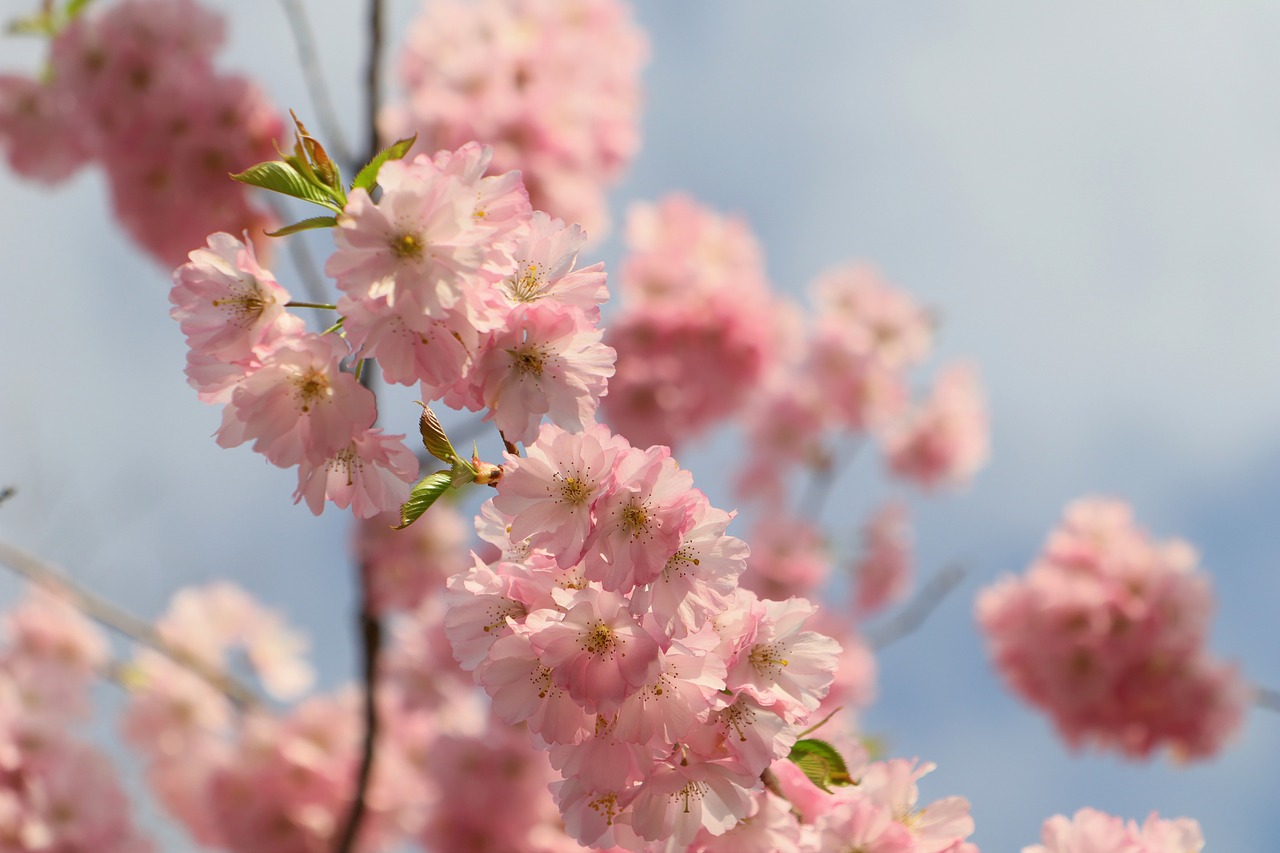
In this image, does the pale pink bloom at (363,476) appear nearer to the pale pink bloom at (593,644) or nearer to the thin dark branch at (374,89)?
the pale pink bloom at (593,644)

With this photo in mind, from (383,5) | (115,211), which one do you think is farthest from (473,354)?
(115,211)

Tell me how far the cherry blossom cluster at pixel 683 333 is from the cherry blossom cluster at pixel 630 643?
322 cm

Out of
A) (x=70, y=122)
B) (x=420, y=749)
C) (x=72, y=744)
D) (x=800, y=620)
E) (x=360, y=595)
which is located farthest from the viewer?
(x=420, y=749)

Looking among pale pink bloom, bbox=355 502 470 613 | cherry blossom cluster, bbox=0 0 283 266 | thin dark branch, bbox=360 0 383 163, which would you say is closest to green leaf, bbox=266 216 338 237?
thin dark branch, bbox=360 0 383 163

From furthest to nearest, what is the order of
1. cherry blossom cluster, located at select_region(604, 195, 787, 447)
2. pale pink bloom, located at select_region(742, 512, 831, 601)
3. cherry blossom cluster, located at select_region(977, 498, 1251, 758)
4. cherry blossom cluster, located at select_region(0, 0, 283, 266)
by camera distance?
pale pink bloom, located at select_region(742, 512, 831, 601) < cherry blossom cluster, located at select_region(604, 195, 787, 447) < cherry blossom cluster, located at select_region(977, 498, 1251, 758) < cherry blossom cluster, located at select_region(0, 0, 283, 266)

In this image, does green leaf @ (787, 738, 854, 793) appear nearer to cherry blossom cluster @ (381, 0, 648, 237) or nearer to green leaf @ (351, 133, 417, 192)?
green leaf @ (351, 133, 417, 192)

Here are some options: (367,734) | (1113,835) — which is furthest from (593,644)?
(367,734)

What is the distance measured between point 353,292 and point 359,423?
153 millimetres

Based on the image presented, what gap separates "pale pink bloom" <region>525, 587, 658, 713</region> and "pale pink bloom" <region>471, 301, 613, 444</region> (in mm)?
194

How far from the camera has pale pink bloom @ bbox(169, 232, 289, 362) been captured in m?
1.13

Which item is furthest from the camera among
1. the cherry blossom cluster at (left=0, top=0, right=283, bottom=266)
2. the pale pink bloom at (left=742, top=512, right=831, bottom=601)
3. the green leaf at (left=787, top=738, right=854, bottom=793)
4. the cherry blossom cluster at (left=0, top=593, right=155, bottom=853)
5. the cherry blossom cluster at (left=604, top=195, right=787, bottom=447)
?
the pale pink bloom at (left=742, top=512, right=831, bottom=601)

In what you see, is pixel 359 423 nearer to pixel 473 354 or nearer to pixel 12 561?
pixel 473 354

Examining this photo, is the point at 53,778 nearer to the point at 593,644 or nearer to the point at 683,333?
the point at 593,644

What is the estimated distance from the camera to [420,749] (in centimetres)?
489
